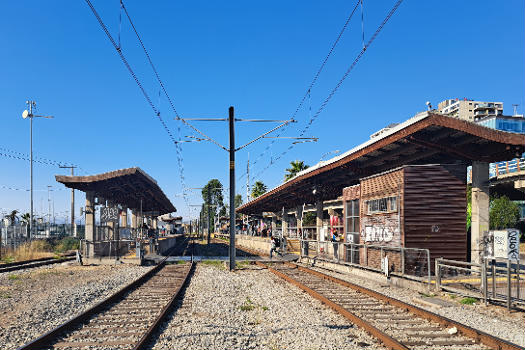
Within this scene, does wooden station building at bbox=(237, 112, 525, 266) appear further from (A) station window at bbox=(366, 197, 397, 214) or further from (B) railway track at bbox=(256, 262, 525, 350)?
(B) railway track at bbox=(256, 262, 525, 350)

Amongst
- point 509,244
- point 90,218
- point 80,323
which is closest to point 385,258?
point 509,244

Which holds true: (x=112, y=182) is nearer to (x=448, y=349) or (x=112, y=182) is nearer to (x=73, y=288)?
(x=73, y=288)

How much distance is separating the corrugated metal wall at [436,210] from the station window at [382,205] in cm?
88

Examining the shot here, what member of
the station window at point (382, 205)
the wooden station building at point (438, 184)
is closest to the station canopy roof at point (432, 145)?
the wooden station building at point (438, 184)

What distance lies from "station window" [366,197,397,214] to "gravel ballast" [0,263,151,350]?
9.88 m

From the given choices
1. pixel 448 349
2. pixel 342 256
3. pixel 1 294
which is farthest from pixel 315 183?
pixel 448 349

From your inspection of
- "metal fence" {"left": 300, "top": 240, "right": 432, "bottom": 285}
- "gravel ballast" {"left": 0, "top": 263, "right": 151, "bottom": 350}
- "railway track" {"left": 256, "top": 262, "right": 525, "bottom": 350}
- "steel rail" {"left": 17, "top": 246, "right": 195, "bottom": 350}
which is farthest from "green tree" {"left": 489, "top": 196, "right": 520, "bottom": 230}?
"steel rail" {"left": 17, "top": 246, "right": 195, "bottom": 350}

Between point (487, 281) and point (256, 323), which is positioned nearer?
point (256, 323)

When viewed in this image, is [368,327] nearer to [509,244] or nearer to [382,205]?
[509,244]

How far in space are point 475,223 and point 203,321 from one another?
1080cm

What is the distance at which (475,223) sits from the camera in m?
16.1

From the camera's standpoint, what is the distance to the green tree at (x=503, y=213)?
42.8 m

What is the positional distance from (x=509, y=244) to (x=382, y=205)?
274 inches

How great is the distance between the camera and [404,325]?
921 cm
